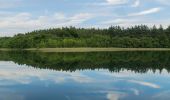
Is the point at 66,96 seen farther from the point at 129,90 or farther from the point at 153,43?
the point at 153,43

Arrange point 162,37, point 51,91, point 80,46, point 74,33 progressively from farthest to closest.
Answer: point 74,33, point 162,37, point 80,46, point 51,91

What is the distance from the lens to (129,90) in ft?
55.1

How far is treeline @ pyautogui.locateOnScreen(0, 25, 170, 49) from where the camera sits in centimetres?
11012

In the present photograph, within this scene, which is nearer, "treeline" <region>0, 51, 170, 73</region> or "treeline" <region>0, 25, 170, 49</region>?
"treeline" <region>0, 51, 170, 73</region>

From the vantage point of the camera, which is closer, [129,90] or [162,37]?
[129,90]

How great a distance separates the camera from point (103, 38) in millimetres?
113812

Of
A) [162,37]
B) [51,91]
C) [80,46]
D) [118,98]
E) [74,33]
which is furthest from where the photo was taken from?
[74,33]

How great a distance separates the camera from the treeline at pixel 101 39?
110 meters

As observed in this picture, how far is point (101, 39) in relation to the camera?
112438mm

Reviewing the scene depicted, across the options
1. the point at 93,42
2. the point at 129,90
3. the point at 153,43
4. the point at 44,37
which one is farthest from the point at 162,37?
the point at 129,90

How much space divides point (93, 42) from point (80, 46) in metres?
5.66

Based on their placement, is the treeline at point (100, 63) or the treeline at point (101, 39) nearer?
the treeline at point (100, 63)

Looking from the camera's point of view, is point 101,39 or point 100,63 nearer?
point 100,63

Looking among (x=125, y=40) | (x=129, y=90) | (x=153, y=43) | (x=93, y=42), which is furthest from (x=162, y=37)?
(x=129, y=90)
